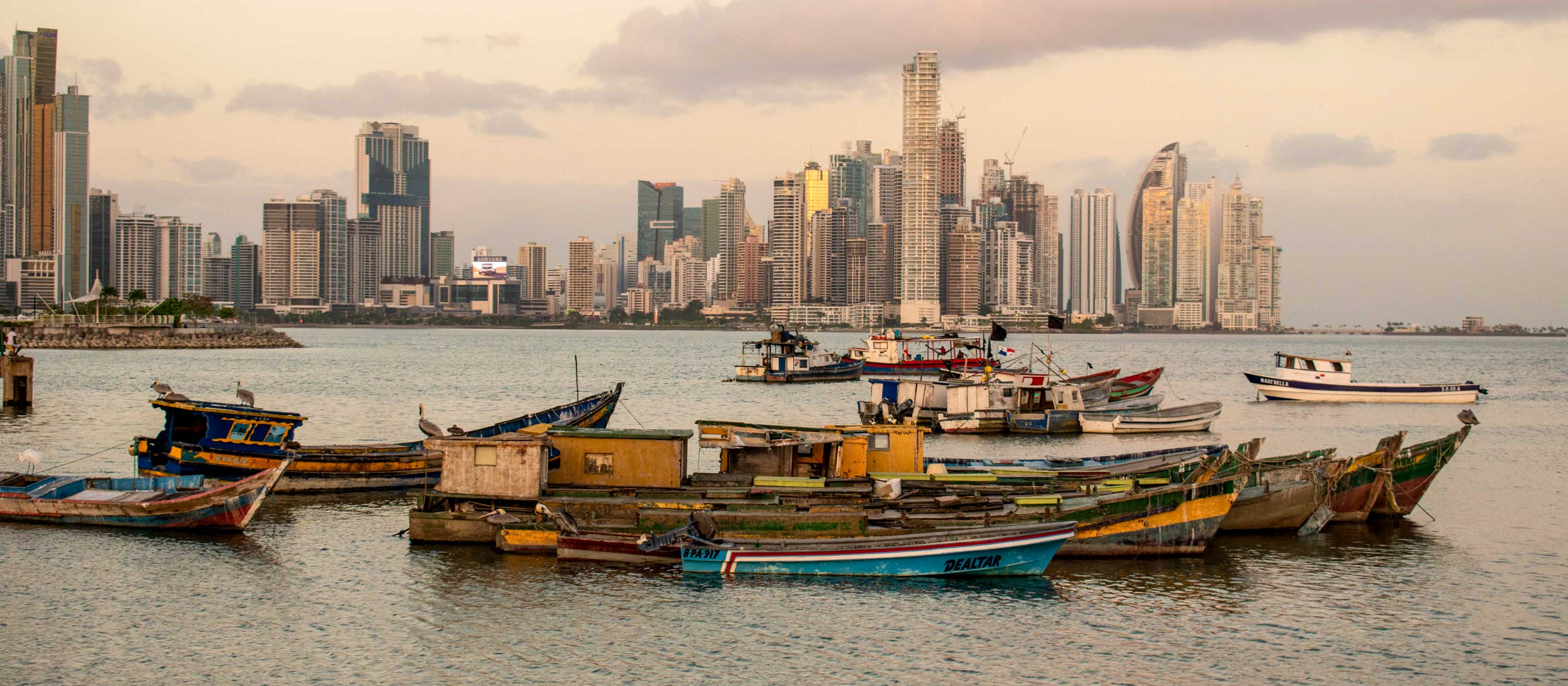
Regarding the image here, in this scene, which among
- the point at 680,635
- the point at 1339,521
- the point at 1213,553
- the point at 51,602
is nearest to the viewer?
the point at 680,635

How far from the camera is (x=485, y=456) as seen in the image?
2642 cm

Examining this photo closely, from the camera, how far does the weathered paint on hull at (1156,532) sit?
25125 millimetres

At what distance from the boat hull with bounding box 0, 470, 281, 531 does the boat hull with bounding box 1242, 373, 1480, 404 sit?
6161 centimetres

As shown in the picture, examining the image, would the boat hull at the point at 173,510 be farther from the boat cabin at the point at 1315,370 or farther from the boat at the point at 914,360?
the boat cabin at the point at 1315,370

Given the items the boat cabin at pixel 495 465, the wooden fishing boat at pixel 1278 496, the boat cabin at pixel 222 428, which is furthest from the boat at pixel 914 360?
the boat cabin at pixel 495 465

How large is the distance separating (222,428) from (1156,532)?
22.0m

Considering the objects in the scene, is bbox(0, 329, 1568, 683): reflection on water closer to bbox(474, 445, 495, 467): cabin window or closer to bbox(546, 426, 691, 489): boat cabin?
bbox(474, 445, 495, 467): cabin window

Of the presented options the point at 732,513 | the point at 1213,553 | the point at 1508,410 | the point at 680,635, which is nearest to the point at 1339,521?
the point at 1213,553

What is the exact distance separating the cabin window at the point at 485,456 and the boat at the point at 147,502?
438 cm

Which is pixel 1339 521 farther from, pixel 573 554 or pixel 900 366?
pixel 900 366

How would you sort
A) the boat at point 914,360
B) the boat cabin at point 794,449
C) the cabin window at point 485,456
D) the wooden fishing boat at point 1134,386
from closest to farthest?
the cabin window at point 485,456 → the boat cabin at point 794,449 → the wooden fishing boat at point 1134,386 → the boat at point 914,360

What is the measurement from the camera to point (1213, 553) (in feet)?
86.3

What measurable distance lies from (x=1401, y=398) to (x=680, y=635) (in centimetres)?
6473

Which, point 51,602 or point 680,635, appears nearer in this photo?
point 680,635
